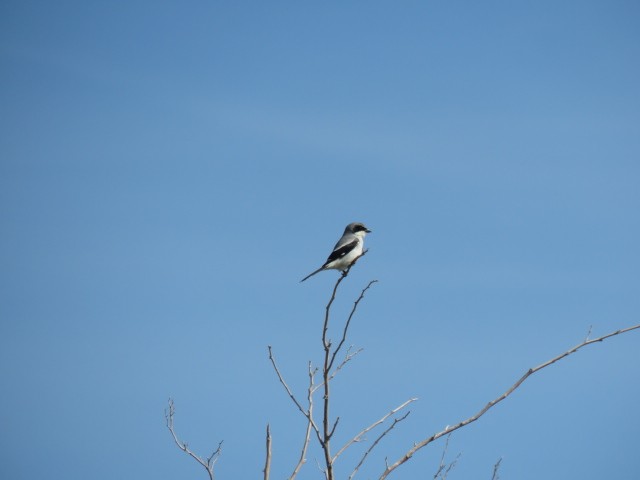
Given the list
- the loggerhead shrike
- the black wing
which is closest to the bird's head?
the loggerhead shrike

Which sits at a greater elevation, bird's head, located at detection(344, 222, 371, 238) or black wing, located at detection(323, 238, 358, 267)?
bird's head, located at detection(344, 222, 371, 238)

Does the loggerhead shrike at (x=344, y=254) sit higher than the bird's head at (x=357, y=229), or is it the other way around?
the bird's head at (x=357, y=229)

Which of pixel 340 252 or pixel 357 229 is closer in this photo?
pixel 340 252

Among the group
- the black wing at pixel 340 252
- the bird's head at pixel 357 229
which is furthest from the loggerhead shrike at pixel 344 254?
the bird's head at pixel 357 229

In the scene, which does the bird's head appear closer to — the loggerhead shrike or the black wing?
the loggerhead shrike

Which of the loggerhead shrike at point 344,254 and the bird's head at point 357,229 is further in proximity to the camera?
the bird's head at point 357,229

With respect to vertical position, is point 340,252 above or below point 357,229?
below

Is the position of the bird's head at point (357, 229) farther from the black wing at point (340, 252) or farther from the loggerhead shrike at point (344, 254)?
the black wing at point (340, 252)

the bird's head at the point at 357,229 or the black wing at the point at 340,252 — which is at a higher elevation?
the bird's head at the point at 357,229

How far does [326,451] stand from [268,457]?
0.37 m

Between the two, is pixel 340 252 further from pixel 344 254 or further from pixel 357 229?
pixel 357 229

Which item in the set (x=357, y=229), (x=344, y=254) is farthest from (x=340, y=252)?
(x=357, y=229)

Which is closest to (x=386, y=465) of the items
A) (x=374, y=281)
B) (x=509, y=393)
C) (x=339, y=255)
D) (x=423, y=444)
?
(x=423, y=444)

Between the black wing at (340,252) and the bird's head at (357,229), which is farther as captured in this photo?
the bird's head at (357,229)
